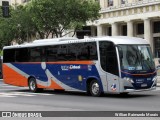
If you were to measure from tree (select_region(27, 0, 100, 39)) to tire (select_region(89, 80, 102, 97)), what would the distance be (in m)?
21.4

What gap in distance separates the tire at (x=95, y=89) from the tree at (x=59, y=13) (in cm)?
2135

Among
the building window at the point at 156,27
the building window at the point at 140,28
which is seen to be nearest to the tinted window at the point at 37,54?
the building window at the point at 156,27

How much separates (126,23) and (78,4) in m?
17.6

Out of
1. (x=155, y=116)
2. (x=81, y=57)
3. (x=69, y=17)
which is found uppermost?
(x=69, y=17)

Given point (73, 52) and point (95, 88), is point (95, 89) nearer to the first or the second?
point (95, 88)

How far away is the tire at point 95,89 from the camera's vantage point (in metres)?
22.7

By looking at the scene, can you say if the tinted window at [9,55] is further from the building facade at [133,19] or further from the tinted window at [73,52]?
the building facade at [133,19]

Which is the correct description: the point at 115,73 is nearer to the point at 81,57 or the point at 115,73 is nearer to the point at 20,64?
the point at 81,57

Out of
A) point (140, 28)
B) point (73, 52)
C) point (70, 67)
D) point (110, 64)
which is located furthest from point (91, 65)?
point (140, 28)

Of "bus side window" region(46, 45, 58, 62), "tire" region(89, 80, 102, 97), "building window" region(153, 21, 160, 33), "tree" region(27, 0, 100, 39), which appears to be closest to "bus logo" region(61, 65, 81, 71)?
"bus side window" region(46, 45, 58, 62)

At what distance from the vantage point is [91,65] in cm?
2286

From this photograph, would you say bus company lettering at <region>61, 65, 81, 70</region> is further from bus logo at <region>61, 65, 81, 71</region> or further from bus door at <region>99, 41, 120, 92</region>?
bus door at <region>99, 41, 120, 92</region>

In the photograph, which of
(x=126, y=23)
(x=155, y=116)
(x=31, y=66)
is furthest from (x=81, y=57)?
(x=126, y=23)

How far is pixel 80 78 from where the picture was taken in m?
23.7
